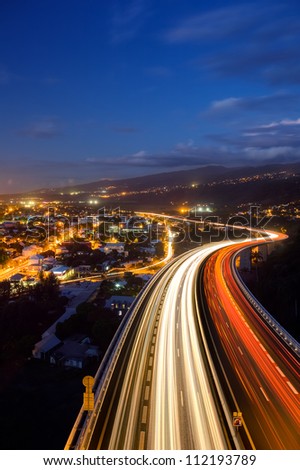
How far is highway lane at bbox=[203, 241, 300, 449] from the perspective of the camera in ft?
27.4

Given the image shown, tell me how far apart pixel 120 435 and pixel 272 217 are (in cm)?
6885

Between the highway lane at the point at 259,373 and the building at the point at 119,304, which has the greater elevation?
the highway lane at the point at 259,373

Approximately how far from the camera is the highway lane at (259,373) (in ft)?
27.4

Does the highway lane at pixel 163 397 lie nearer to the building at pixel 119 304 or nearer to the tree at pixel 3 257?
the building at pixel 119 304

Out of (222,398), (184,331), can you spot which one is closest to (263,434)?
(222,398)

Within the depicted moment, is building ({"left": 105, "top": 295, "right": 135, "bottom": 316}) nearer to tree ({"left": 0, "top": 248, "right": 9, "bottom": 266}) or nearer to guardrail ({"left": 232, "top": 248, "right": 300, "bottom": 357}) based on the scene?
guardrail ({"left": 232, "top": 248, "right": 300, "bottom": 357})

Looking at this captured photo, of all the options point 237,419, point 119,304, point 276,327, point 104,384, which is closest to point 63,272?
point 119,304

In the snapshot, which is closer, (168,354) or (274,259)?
(168,354)

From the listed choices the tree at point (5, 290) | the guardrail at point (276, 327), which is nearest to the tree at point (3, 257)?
the tree at point (5, 290)

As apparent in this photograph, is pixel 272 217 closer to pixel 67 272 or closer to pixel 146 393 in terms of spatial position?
pixel 67 272

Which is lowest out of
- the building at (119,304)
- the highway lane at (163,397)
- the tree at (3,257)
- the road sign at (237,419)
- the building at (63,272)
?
the building at (119,304)

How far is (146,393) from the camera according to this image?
10.0 m

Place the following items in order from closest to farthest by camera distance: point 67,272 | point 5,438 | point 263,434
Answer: point 263,434 → point 5,438 → point 67,272
